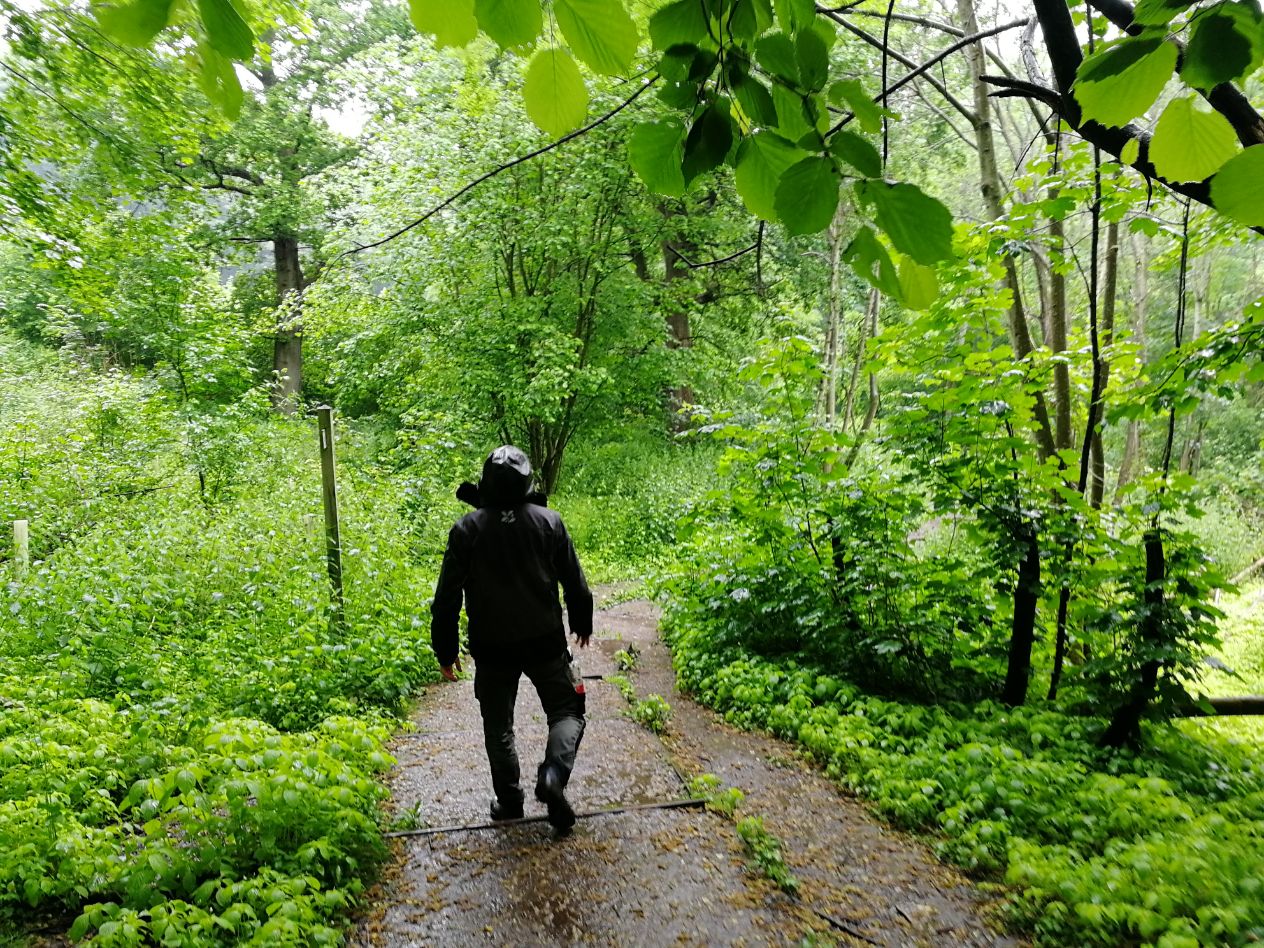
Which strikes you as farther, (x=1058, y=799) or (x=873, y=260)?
(x=1058, y=799)

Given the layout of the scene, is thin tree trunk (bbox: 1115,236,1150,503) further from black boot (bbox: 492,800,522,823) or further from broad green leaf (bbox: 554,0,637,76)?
broad green leaf (bbox: 554,0,637,76)

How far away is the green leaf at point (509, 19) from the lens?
0.80m

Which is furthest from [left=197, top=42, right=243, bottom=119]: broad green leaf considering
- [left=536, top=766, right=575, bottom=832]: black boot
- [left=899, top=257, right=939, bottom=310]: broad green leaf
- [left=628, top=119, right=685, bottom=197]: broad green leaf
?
[left=536, top=766, right=575, bottom=832]: black boot

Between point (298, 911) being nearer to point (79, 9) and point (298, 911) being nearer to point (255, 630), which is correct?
point (79, 9)

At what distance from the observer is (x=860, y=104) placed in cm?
91

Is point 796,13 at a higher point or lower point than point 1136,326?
lower

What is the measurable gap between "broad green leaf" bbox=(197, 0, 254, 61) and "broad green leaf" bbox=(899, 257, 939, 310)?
2.65ft

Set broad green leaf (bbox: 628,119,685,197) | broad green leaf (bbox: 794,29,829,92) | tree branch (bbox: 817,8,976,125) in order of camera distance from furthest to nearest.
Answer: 1. tree branch (bbox: 817,8,976,125)
2. broad green leaf (bbox: 628,119,685,197)
3. broad green leaf (bbox: 794,29,829,92)

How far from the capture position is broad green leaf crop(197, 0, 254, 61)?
76 centimetres

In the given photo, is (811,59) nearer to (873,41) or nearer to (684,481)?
(873,41)

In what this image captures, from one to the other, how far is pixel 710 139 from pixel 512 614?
9.37 feet

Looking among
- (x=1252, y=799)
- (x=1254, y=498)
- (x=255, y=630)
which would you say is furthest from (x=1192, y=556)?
(x=1254, y=498)

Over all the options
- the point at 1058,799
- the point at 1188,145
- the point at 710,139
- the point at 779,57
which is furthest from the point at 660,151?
the point at 1058,799

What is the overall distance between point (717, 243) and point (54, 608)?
41.2 feet
